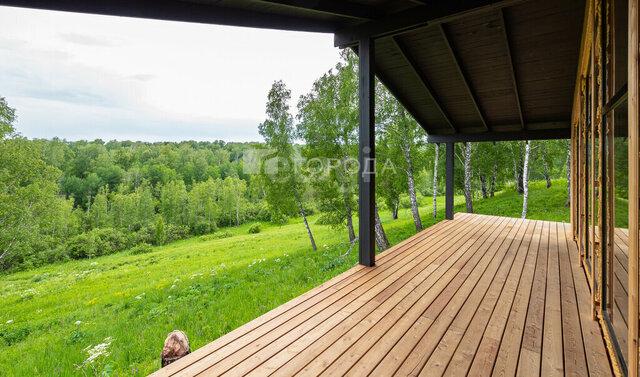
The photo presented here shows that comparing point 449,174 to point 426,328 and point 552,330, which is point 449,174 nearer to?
point 552,330

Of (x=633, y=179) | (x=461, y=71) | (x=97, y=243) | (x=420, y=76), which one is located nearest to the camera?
(x=633, y=179)

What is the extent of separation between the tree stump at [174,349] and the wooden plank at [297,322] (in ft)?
0.59

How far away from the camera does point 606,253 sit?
1.80 m

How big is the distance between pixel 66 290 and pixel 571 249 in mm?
14609

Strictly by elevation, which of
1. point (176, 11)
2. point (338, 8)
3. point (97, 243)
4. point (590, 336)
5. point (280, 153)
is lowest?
point (97, 243)

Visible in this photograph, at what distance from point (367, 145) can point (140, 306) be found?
703cm

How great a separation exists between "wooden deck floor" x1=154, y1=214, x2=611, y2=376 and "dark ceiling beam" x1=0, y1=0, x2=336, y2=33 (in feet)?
7.60

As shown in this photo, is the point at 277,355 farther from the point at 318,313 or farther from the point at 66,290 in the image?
the point at 66,290

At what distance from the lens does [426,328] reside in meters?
1.99

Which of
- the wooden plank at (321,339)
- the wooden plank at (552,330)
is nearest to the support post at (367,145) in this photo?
the wooden plank at (321,339)

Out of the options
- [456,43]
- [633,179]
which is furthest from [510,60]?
[633,179]

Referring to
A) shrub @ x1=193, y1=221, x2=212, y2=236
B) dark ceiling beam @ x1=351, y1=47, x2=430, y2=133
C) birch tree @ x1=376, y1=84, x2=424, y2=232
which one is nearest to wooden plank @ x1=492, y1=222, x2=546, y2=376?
dark ceiling beam @ x1=351, y1=47, x2=430, y2=133

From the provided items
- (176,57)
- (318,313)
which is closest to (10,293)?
(318,313)

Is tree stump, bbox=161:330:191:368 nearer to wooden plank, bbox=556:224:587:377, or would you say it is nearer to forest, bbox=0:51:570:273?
wooden plank, bbox=556:224:587:377
